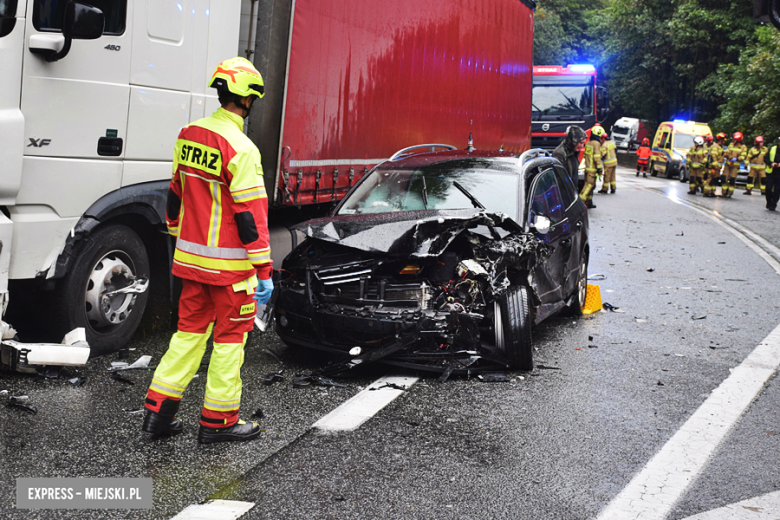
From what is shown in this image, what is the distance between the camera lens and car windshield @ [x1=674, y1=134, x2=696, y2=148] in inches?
1252

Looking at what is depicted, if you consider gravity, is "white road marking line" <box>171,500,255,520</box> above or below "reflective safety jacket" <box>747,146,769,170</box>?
below

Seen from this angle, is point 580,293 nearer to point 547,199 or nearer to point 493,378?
point 547,199

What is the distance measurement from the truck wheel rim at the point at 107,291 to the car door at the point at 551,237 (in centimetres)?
292

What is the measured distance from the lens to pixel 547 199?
7.18 meters

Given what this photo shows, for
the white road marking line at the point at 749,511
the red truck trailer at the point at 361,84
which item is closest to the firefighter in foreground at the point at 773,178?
the red truck trailer at the point at 361,84

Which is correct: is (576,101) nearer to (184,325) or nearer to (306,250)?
(306,250)

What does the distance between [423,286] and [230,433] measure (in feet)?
5.87

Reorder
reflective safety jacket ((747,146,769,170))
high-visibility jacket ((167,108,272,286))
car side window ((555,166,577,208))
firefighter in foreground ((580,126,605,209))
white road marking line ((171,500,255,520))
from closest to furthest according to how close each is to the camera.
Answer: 1. white road marking line ((171,500,255,520))
2. high-visibility jacket ((167,108,272,286))
3. car side window ((555,166,577,208))
4. firefighter in foreground ((580,126,605,209))
5. reflective safety jacket ((747,146,769,170))

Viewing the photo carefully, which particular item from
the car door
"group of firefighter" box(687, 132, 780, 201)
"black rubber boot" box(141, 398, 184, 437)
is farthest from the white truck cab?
"group of firefighter" box(687, 132, 780, 201)

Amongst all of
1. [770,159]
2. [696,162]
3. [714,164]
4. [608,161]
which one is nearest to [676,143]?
[696,162]

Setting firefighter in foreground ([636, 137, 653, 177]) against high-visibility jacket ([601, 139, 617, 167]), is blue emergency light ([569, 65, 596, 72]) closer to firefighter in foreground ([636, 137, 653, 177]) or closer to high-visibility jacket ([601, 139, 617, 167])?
high-visibility jacket ([601, 139, 617, 167])

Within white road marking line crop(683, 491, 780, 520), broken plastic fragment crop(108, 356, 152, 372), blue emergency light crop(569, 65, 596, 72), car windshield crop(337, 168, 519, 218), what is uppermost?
blue emergency light crop(569, 65, 596, 72)

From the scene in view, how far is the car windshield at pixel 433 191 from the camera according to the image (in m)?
6.54

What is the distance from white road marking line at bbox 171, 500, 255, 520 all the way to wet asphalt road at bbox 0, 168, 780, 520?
5 cm
